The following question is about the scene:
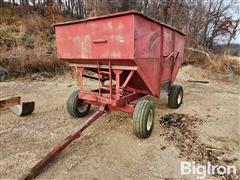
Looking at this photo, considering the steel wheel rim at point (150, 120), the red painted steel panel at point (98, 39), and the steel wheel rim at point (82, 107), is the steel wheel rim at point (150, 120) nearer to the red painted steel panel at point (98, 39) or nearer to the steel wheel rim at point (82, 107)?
the red painted steel panel at point (98, 39)

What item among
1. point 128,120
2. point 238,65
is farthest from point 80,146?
point 238,65

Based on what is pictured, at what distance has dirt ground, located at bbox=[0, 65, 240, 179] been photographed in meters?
2.66

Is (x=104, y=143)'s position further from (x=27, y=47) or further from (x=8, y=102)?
(x=27, y=47)

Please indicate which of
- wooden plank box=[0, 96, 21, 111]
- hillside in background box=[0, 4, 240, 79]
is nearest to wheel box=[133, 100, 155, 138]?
wooden plank box=[0, 96, 21, 111]

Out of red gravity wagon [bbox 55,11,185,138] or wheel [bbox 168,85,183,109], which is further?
Result: wheel [bbox 168,85,183,109]

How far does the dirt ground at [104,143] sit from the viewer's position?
2.66 meters

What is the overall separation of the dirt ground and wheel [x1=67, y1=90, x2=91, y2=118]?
156 millimetres

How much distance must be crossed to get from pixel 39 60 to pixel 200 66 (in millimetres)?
7919

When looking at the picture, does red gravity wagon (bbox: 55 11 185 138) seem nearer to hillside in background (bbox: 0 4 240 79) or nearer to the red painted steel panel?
the red painted steel panel

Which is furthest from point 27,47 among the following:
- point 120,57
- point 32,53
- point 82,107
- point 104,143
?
point 104,143

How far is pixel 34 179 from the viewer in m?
2.45

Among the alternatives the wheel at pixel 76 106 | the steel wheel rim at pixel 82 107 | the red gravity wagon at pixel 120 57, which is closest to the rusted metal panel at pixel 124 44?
the red gravity wagon at pixel 120 57

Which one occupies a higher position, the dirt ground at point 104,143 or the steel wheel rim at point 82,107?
the steel wheel rim at point 82,107

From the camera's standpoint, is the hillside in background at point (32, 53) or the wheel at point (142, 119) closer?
the wheel at point (142, 119)
